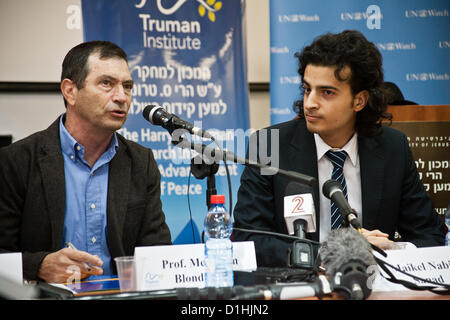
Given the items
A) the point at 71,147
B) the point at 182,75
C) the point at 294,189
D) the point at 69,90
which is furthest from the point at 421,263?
the point at 182,75

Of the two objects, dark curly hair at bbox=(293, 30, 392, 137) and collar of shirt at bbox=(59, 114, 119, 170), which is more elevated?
dark curly hair at bbox=(293, 30, 392, 137)

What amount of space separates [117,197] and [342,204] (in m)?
1.13

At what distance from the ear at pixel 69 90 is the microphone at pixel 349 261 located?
150cm

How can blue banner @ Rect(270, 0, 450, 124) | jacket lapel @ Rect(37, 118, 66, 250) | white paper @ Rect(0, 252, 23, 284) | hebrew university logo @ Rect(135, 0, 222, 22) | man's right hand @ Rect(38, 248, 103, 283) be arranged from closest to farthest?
white paper @ Rect(0, 252, 23, 284) < man's right hand @ Rect(38, 248, 103, 283) < jacket lapel @ Rect(37, 118, 66, 250) < hebrew university logo @ Rect(135, 0, 222, 22) < blue banner @ Rect(270, 0, 450, 124)

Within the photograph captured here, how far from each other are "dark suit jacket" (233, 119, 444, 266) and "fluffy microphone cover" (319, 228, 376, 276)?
2.80 feet

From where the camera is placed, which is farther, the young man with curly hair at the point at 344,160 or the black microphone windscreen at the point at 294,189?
the young man with curly hair at the point at 344,160

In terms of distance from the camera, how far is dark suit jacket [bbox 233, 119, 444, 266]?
2.40m

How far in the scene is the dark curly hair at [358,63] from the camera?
2.51 metres

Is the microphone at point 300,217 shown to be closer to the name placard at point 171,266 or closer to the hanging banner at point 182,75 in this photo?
the name placard at point 171,266

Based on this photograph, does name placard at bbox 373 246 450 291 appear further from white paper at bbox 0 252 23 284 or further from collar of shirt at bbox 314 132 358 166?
white paper at bbox 0 252 23 284

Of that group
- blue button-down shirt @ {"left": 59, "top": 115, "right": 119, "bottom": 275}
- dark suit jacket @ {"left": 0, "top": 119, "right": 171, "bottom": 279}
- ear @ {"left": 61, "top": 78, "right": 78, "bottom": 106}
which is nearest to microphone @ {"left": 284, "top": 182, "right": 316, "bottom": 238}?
dark suit jacket @ {"left": 0, "top": 119, "right": 171, "bottom": 279}

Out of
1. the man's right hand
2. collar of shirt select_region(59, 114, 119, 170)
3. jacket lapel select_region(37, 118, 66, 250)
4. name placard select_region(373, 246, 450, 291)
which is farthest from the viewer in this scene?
collar of shirt select_region(59, 114, 119, 170)

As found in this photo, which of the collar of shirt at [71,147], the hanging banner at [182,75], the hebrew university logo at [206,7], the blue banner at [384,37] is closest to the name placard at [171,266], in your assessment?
the collar of shirt at [71,147]
